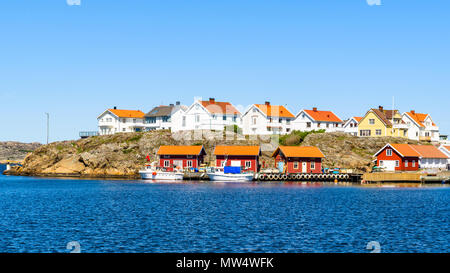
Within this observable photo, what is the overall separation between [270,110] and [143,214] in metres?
94.9

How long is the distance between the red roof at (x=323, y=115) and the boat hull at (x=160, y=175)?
164 feet

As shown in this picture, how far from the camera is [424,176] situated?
325 feet

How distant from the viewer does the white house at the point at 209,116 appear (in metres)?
134

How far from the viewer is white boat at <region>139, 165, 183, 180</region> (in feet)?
355

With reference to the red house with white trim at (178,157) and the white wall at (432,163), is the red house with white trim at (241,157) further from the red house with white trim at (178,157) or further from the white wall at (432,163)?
the white wall at (432,163)

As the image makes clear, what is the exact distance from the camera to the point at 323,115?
144875mm

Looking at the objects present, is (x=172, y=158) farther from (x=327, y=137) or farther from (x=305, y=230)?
(x=305, y=230)

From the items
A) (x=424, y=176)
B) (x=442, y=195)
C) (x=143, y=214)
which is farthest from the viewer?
(x=424, y=176)

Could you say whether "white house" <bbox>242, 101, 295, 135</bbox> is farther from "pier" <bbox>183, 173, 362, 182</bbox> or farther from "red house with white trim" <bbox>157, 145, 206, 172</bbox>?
"pier" <bbox>183, 173, 362, 182</bbox>

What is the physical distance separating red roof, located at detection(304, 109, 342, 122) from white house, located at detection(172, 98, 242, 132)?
68.7 ft

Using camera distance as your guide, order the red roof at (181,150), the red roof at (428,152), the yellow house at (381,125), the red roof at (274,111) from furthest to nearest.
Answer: the red roof at (274,111)
the yellow house at (381,125)
the red roof at (181,150)
the red roof at (428,152)

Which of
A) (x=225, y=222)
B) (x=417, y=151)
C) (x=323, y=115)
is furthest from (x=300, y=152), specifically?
(x=225, y=222)

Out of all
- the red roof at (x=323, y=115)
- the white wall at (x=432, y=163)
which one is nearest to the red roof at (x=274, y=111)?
the red roof at (x=323, y=115)

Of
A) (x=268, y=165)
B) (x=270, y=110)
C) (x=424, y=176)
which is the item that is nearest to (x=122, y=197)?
(x=268, y=165)
